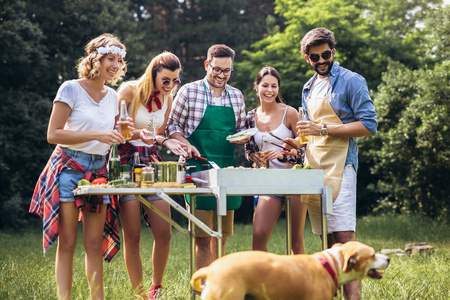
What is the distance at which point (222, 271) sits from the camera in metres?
2.40

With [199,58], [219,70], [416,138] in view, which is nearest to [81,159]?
[219,70]

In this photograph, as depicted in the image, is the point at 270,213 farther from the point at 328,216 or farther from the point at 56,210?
the point at 56,210

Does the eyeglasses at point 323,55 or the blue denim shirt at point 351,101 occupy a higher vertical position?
the eyeglasses at point 323,55

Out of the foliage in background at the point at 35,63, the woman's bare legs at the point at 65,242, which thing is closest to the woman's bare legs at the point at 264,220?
the woman's bare legs at the point at 65,242

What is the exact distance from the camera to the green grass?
402 centimetres

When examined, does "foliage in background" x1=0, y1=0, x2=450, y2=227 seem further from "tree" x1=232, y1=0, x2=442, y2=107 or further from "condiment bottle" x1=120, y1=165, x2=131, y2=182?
"condiment bottle" x1=120, y1=165, x2=131, y2=182

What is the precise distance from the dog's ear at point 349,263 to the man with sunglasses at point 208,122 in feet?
5.40

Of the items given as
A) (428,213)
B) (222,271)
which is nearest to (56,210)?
(222,271)

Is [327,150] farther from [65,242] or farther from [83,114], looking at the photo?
[65,242]

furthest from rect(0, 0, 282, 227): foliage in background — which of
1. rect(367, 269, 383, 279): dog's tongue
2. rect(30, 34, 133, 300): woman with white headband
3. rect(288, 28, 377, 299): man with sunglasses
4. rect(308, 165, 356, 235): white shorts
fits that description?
rect(367, 269, 383, 279): dog's tongue

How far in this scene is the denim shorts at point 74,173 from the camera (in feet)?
11.0

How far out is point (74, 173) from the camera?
3.40m

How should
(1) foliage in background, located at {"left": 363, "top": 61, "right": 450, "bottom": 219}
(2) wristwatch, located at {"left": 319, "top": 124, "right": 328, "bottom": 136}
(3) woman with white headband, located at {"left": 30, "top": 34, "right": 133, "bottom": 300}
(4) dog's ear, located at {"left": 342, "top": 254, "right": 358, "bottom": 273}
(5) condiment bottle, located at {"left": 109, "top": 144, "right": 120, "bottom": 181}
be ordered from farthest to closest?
(1) foliage in background, located at {"left": 363, "top": 61, "right": 450, "bottom": 219}
(2) wristwatch, located at {"left": 319, "top": 124, "right": 328, "bottom": 136}
(3) woman with white headband, located at {"left": 30, "top": 34, "right": 133, "bottom": 300}
(5) condiment bottle, located at {"left": 109, "top": 144, "right": 120, "bottom": 181}
(4) dog's ear, located at {"left": 342, "top": 254, "right": 358, "bottom": 273}

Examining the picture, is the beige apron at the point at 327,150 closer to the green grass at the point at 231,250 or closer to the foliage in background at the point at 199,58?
the green grass at the point at 231,250
